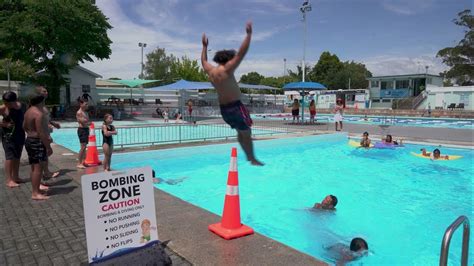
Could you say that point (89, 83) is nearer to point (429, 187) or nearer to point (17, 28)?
point (17, 28)

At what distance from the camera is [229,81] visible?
7.25ft

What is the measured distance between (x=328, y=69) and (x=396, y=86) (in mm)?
24877

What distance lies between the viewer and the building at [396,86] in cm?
4928

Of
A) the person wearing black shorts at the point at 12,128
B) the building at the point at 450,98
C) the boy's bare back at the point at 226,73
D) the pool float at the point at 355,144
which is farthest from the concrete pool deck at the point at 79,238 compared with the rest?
the building at the point at 450,98

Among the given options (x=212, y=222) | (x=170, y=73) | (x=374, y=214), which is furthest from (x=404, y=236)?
(x=170, y=73)

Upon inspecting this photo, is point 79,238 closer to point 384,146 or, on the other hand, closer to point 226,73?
point 226,73

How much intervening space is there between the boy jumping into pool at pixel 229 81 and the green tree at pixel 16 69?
78.8ft

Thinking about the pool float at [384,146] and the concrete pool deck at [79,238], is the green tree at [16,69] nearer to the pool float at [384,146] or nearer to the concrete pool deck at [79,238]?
the concrete pool deck at [79,238]

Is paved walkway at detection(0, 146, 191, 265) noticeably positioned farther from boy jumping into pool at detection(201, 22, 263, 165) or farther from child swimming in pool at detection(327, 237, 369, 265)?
child swimming in pool at detection(327, 237, 369, 265)

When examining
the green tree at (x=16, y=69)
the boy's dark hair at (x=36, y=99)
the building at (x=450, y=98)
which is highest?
the green tree at (x=16, y=69)

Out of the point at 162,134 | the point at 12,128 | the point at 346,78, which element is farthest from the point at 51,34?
the point at 346,78

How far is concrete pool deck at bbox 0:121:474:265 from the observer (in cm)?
414

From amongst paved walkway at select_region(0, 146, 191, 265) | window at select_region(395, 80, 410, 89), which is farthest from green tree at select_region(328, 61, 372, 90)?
paved walkway at select_region(0, 146, 191, 265)

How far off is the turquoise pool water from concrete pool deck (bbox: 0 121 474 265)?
2.11 meters
